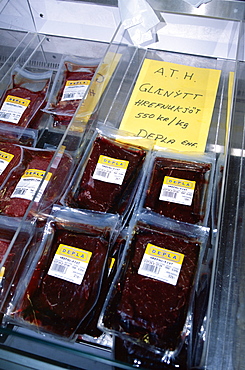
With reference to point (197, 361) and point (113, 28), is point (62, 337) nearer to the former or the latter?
point (197, 361)

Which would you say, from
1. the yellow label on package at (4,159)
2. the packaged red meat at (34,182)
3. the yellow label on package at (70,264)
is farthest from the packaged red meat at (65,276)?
the yellow label on package at (4,159)

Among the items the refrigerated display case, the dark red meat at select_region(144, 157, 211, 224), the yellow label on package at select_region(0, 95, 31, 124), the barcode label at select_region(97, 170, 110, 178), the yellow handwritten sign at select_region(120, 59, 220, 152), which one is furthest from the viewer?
the yellow label on package at select_region(0, 95, 31, 124)

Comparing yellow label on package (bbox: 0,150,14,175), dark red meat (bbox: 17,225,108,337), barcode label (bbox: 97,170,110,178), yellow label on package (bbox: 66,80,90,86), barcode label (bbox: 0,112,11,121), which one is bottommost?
dark red meat (bbox: 17,225,108,337)

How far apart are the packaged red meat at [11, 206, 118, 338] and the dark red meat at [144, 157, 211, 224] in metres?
0.15

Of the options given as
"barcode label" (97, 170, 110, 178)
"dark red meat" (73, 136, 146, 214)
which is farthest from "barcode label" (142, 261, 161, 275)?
"barcode label" (97, 170, 110, 178)

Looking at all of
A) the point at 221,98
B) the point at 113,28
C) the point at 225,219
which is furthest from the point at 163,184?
the point at 113,28

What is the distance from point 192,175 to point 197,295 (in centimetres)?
41

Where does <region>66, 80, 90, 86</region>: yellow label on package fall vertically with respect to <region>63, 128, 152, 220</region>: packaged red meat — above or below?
above

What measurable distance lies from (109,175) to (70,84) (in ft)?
2.06

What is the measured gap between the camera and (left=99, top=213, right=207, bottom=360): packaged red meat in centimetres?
89

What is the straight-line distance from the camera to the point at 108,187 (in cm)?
118

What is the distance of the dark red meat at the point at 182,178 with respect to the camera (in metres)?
1.09

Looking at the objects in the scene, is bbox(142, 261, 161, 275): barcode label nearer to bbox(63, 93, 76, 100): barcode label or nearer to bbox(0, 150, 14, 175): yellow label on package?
bbox(0, 150, 14, 175): yellow label on package

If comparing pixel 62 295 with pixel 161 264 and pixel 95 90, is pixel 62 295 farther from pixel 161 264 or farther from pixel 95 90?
pixel 95 90
